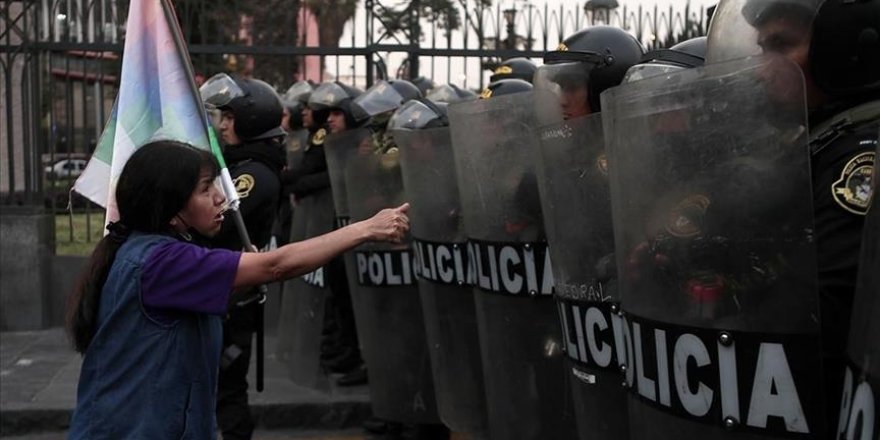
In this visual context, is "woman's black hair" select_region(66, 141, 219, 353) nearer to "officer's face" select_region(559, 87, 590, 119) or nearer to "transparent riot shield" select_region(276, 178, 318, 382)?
"officer's face" select_region(559, 87, 590, 119)

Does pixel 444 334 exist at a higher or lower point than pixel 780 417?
lower

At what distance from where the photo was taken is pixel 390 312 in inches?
229

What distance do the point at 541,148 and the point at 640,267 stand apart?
0.88 metres

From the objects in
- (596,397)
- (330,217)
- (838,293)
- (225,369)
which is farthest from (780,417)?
(330,217)

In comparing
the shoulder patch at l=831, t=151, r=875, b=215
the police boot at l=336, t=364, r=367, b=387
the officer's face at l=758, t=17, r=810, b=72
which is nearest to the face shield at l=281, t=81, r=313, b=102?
the police boot at l=336, t=364, r=367, b=387

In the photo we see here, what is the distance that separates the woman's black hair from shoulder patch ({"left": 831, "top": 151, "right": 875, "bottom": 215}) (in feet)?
5.18

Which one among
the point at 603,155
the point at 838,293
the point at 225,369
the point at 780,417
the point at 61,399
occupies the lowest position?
the point at 61,399

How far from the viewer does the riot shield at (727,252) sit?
2.37m

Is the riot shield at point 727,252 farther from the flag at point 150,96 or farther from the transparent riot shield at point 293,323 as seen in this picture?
the transparent riot shield at point 293,323

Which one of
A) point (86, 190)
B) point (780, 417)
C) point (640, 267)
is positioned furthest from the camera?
point (86, 190)

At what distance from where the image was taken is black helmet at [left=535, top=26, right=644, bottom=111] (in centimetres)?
435

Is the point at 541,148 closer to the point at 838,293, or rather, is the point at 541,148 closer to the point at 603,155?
the point at 603,155

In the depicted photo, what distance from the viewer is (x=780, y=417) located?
7.87 ft

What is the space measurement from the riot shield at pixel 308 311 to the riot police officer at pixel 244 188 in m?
1.47
